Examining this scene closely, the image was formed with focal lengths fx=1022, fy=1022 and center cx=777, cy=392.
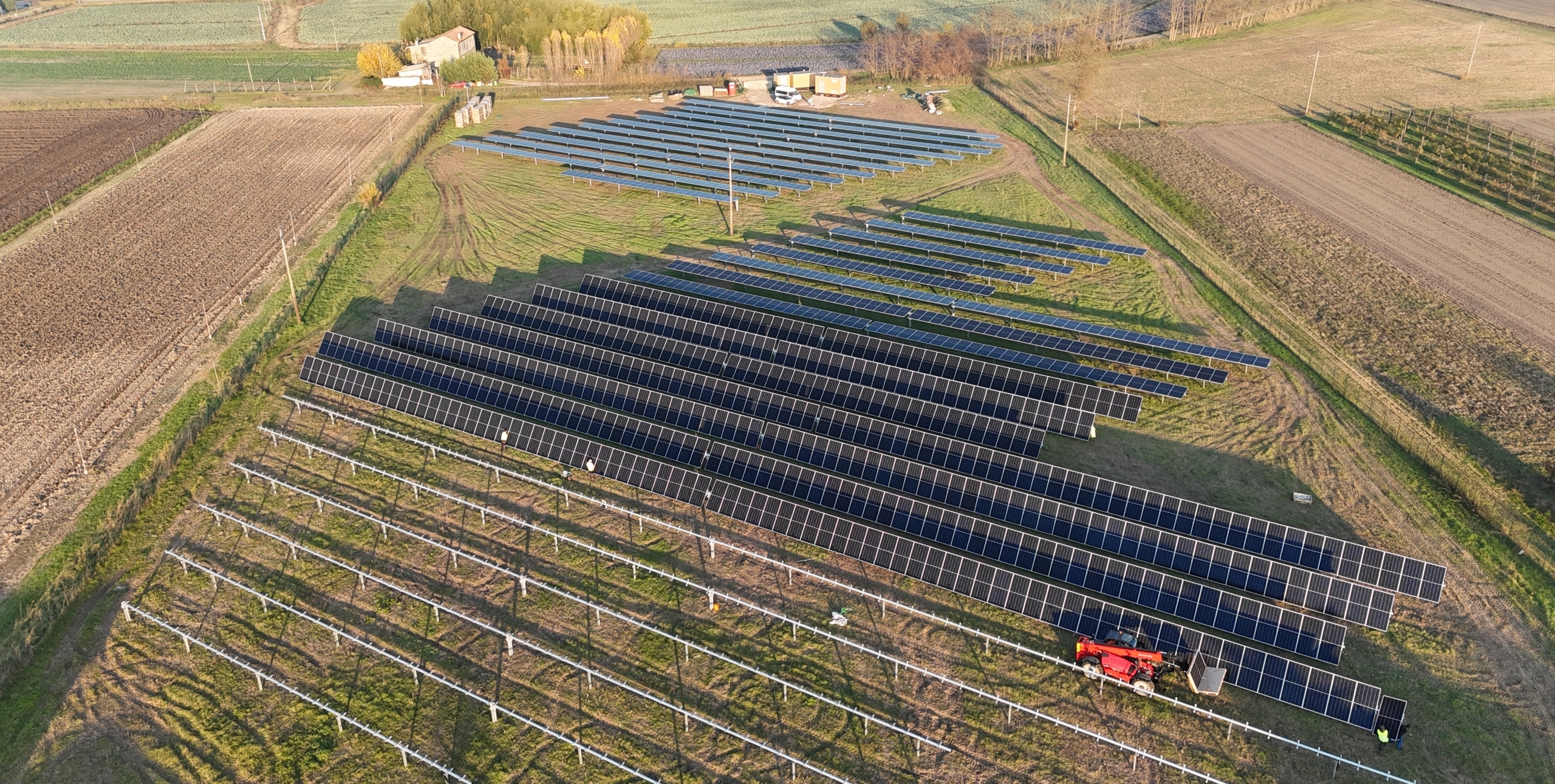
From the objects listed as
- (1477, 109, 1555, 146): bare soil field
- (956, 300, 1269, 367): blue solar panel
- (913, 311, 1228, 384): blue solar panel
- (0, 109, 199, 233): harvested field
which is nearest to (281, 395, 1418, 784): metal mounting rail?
(913, 311, 1228, 384): blue solar panel

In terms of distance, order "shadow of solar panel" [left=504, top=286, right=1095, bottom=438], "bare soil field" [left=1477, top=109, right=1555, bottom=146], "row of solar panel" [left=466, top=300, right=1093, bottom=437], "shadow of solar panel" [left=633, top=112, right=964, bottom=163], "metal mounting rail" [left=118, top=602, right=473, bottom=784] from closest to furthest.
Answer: "metal mounting rail" [left=118, top=602, right=473, bottom=784], "row of solar panel" [left=466, top=300, right=1093, bottom=437], "shadow of solar panel" [left=504, top=286, right=1095, bottom=438], "bare soil field" [left=1477, top=109, right=1555, bottom=146], "shadow of solar panel" [left=633, top=112, right=964, bottom=163]

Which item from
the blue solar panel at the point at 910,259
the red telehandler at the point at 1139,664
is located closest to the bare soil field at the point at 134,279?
the blue solar panel at the point at 910,259

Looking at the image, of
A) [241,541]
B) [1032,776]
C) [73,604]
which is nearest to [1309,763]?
[1032,776]

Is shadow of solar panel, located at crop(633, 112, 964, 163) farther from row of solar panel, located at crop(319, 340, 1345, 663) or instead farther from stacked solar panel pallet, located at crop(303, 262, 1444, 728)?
row of solar panel, located at crop(319, 340, 1345, 663)

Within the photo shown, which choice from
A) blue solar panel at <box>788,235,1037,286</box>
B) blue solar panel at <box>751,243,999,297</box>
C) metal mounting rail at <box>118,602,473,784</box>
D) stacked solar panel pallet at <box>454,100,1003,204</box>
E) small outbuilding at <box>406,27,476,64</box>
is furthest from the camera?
small outbuilding at <box>406,27,476,64</box>

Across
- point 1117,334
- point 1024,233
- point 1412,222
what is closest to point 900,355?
point 1117,334

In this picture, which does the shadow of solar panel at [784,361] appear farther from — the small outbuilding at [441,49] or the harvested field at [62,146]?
the small outbuilding at [441,49]
